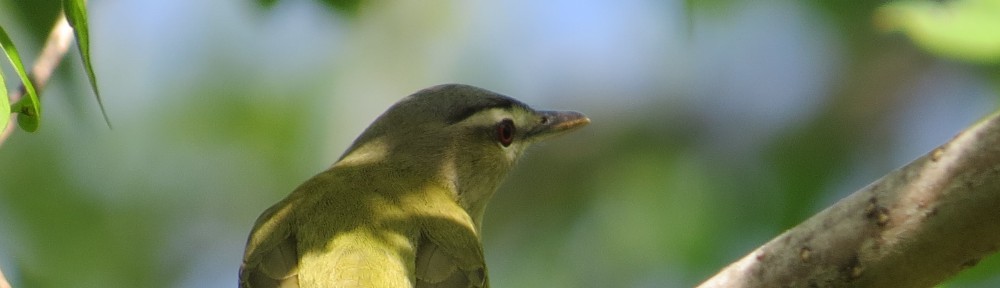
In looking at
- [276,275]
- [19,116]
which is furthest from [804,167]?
[19,116]

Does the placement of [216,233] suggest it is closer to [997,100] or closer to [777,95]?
[777,95]

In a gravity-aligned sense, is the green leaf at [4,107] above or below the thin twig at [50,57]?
below

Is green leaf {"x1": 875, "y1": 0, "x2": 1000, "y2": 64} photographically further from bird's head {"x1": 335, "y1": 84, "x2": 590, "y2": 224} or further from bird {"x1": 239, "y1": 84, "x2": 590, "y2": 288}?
bird's head {"x1": 335, "y1": 84, "x2": 590, "y2": 224}

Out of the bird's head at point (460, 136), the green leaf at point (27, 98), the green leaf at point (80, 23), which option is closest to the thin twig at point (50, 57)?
the green leaf at point (27, 98)

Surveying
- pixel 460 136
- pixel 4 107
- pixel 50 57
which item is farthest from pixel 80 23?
pixel 460 136

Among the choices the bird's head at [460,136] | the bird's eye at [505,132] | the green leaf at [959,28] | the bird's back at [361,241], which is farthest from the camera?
the bird's eye at [505,132]

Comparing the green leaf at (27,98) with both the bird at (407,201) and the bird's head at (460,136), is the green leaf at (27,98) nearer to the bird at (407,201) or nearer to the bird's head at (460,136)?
the bird at (407,201)

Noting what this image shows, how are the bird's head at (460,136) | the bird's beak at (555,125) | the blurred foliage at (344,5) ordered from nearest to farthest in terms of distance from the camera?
1. the blurred foliage at (344,5)
2. the bird's head at (460,136)
3. the bird's beak at (555,125)

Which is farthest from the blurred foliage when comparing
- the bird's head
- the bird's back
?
the bird's back
